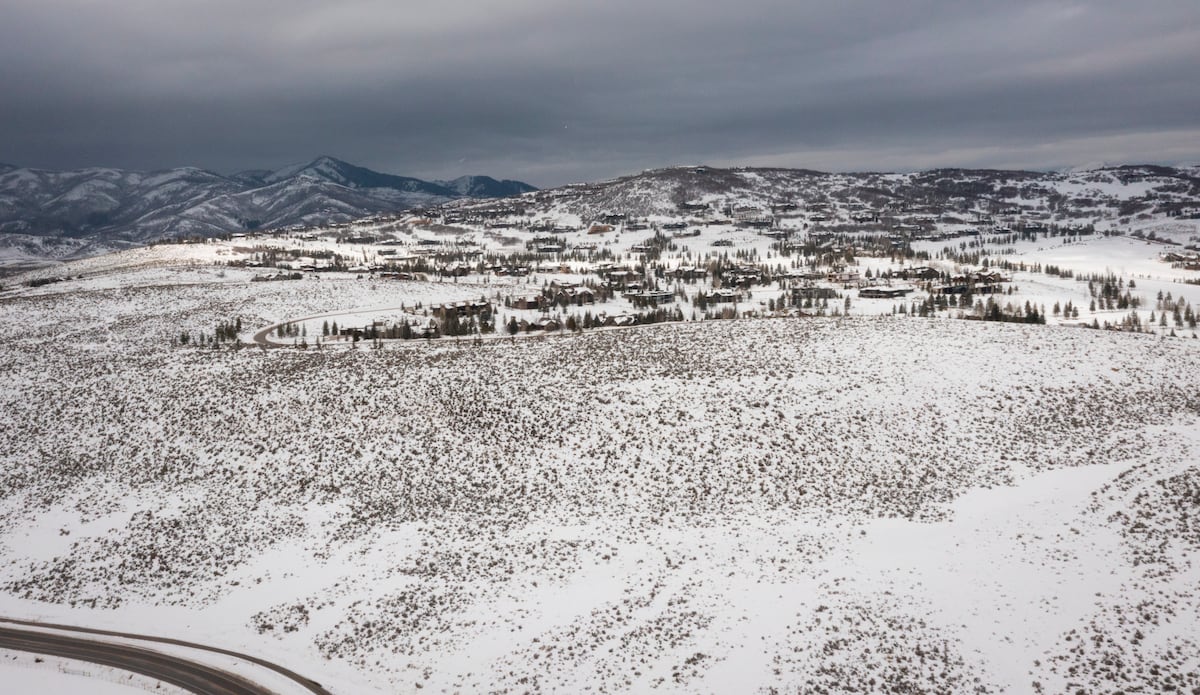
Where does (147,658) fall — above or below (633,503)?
below

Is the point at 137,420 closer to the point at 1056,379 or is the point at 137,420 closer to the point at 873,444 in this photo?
the point at 873,444

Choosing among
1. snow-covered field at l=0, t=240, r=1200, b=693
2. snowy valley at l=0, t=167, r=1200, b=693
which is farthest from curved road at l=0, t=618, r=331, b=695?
snow-covered field at l=0, t=240, r=1200, b=693

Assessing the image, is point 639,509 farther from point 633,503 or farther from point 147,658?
point 147,658

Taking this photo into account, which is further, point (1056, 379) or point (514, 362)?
point (514, 362)

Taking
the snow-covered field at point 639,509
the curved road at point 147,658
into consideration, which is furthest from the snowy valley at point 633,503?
the curved road at point 147,658

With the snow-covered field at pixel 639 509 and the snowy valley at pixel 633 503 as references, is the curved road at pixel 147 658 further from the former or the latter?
the snow-covered field at pixel 639 509

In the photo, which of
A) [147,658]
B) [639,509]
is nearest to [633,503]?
[639,509]

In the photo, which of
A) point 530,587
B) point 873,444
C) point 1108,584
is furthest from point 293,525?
point 1108,584
